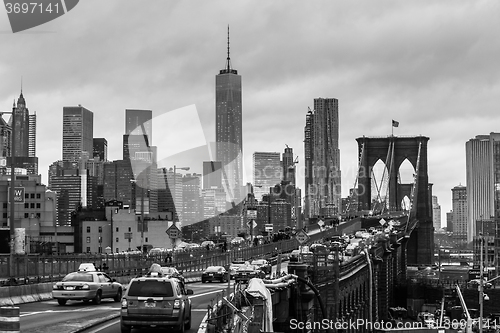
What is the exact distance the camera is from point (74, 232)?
129 m

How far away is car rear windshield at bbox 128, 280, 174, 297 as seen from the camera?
2284cm

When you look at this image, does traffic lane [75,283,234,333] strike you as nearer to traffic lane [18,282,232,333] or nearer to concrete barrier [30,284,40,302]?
traffic lane [18,282,232,333]

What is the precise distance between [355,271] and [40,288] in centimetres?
1841

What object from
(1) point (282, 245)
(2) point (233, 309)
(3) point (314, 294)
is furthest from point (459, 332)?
(2) point (233, 309)

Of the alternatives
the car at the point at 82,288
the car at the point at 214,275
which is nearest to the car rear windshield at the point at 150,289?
the car at the point at 82,288

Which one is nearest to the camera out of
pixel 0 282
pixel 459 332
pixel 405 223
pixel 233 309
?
pixel 233 309

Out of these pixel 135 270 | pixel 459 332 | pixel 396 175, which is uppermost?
pixel 396 175

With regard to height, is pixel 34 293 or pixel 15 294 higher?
pixel 15 294

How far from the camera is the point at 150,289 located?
75.2ft

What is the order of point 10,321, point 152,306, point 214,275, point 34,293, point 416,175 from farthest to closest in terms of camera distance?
point 416,175, point 214,275, point 34,293, point 152,306, point 10,321

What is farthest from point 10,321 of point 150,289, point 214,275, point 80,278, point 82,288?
point 214,275

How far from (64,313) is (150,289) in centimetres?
636

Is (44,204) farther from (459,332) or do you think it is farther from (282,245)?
(459,332)

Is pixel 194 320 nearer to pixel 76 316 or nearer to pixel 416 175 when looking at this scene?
pixel 76 316
